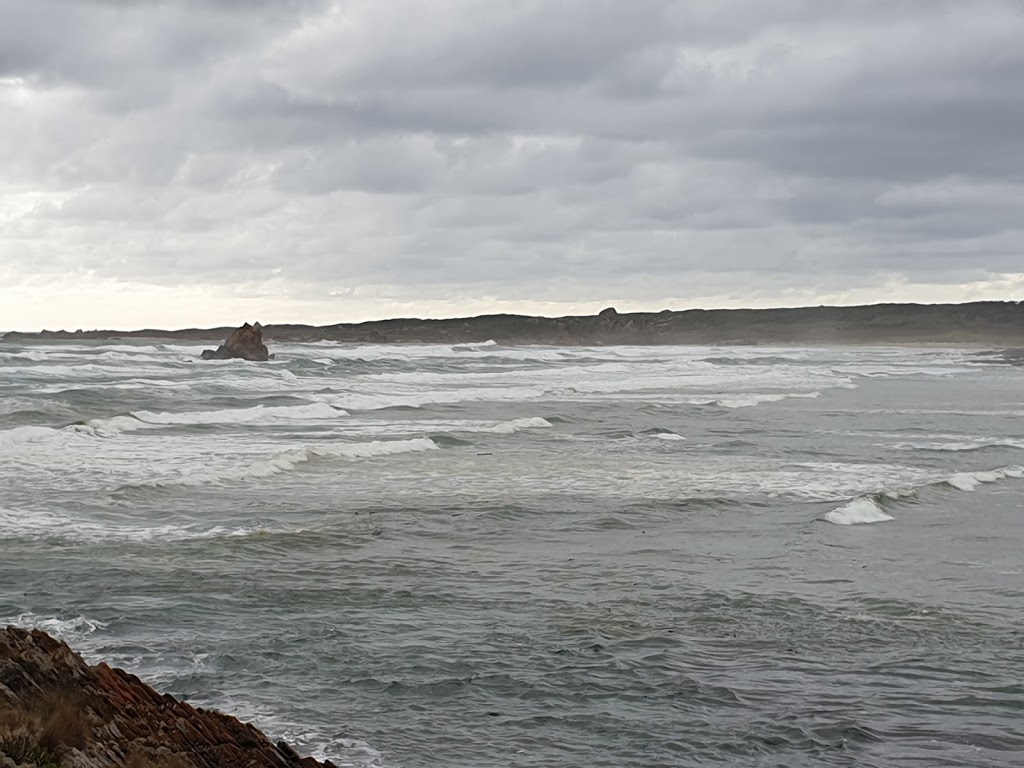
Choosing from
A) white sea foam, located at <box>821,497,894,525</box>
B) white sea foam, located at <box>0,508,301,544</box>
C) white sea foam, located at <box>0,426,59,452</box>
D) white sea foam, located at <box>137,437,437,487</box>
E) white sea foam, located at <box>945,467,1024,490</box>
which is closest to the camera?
white sea foam, located at <box>0,508,301,544</box>

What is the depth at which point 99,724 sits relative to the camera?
16.6ft

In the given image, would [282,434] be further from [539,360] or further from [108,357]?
[539,360]

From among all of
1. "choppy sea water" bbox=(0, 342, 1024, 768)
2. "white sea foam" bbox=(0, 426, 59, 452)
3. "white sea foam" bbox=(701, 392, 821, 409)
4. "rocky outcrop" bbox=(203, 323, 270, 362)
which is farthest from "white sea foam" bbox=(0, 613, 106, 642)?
"rocky outcrop" bbox=(203, 323, 270, 362)

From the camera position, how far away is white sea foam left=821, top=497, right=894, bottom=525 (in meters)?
13.1

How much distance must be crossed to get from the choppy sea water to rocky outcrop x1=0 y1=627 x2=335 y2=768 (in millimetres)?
893

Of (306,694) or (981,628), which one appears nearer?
(306,694)

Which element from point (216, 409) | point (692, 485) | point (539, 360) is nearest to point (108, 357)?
point (539, 360)

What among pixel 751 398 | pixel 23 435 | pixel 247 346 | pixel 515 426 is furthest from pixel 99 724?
pixel 247 346

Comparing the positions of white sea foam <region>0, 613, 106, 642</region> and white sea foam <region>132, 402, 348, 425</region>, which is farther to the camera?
white sea foam <region>132, 402, 348, 425</region>

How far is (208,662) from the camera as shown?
7.60 metres

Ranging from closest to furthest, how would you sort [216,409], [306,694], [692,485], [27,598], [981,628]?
[306,694], [981,628], [27,598], [692,485], [216,409]

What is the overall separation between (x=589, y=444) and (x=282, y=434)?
6.15 meters

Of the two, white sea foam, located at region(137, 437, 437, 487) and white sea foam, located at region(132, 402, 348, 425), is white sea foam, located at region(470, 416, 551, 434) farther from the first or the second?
white sea foam, located at region(132, 402, 348, 425)

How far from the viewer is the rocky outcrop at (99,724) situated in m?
4.66
